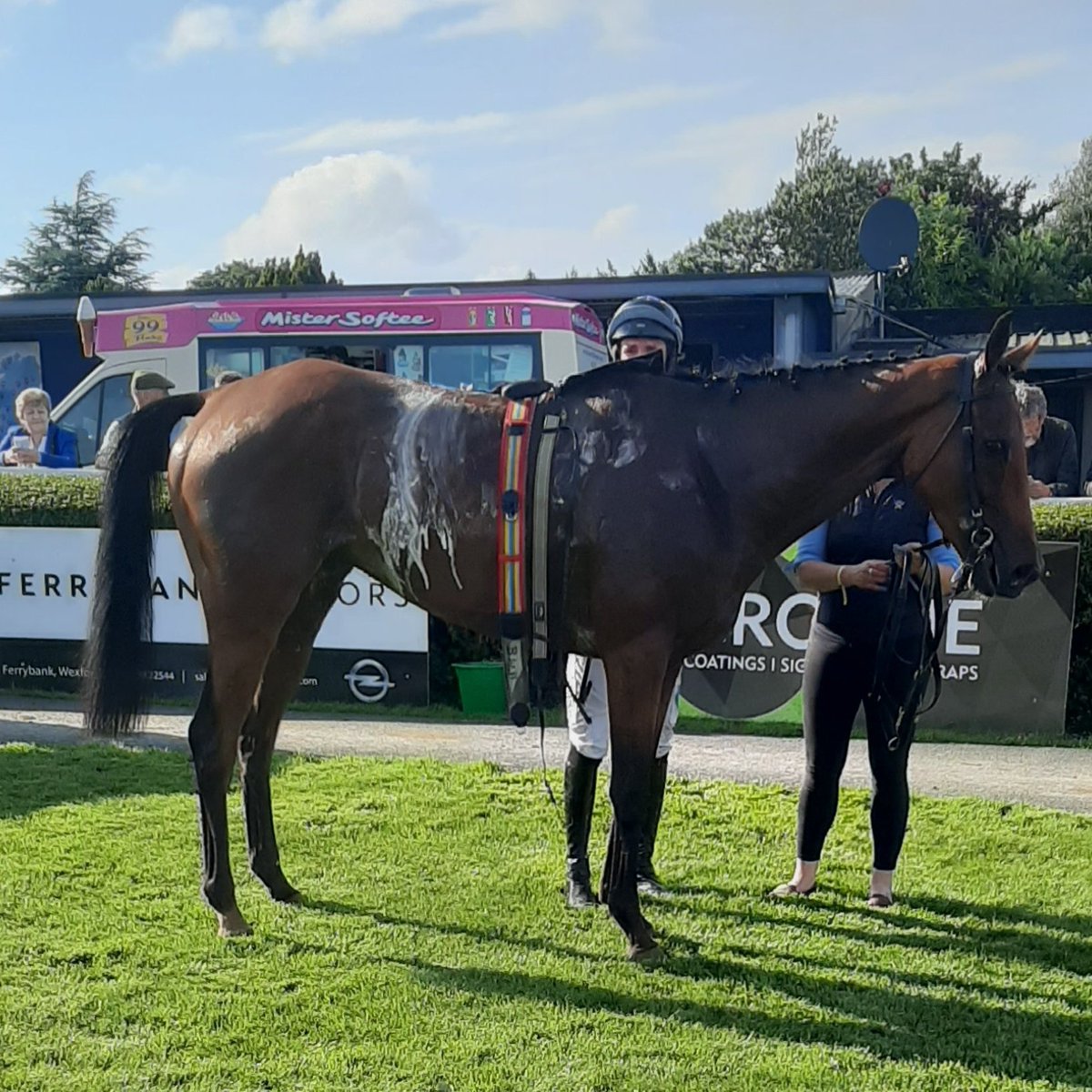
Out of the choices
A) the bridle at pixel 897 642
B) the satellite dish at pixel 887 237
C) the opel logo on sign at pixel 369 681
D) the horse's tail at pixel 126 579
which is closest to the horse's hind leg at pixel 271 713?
the horse's tail at pixel 126 579

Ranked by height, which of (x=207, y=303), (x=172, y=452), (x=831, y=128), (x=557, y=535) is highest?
(x=831, y=128)

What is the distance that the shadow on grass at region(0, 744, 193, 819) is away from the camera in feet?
17.3

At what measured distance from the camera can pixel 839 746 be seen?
4.13 meters

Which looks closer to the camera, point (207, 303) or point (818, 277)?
point (207, 303)

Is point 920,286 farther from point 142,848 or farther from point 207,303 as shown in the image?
point 142,848

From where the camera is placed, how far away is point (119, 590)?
4.11 m

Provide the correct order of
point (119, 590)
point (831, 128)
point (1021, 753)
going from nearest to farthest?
1. point (119, 590)
2. point (1021, 753)
3. point (831, 128)

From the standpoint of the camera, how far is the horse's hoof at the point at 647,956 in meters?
3.58

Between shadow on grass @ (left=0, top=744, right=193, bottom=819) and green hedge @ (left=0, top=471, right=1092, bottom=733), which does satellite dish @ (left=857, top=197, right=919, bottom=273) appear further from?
shadow on grass @ (left=0, top=744, right=193, bottom=819)

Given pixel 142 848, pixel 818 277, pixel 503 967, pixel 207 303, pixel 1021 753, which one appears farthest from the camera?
pixel 818 277

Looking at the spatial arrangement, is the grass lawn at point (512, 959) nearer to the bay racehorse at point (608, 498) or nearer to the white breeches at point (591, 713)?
the bay racehorse at point (608, 498)

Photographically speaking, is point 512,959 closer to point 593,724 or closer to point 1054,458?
point 593,724

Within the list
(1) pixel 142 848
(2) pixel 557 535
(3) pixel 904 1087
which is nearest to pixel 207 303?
(1) pixel 142 848

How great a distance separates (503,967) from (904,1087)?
126 cm
